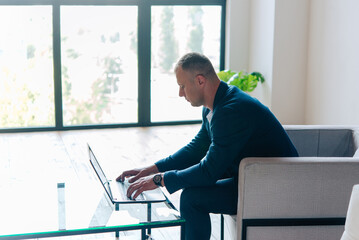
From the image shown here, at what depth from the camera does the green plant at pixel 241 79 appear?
639 cm

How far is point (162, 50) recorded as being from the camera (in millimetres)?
6922

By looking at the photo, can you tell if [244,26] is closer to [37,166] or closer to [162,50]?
[162,50]

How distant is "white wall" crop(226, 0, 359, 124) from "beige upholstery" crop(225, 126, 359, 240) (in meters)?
3.15

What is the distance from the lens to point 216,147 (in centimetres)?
251

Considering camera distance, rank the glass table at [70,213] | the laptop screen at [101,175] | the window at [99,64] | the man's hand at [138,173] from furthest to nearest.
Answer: the window at [99,64]
the man's hand at [138,173]
the laptop screen at [101,175]
the glass table at [70,213]

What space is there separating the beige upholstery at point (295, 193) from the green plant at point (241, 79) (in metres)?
3.91

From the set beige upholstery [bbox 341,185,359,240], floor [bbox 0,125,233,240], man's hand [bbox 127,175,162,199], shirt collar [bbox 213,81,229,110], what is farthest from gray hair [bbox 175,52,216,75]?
floor [bbox 0,125,233,240]

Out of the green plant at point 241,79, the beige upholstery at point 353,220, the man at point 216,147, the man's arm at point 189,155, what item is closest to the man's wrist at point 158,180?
the man at point 216,147

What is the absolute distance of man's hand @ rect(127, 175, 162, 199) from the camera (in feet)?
8.17

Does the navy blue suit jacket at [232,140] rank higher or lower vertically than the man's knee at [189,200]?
higher

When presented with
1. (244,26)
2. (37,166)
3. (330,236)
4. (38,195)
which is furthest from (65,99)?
(330,236)

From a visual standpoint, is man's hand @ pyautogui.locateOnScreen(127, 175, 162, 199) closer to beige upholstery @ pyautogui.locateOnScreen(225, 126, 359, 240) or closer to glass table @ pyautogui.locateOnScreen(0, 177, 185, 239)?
glass table @ pyautogui.locateOnScreen(0, 177, 185, 239)

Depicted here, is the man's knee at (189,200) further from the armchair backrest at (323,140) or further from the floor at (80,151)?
the floor at (80,151)

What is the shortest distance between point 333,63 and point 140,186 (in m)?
3.90
